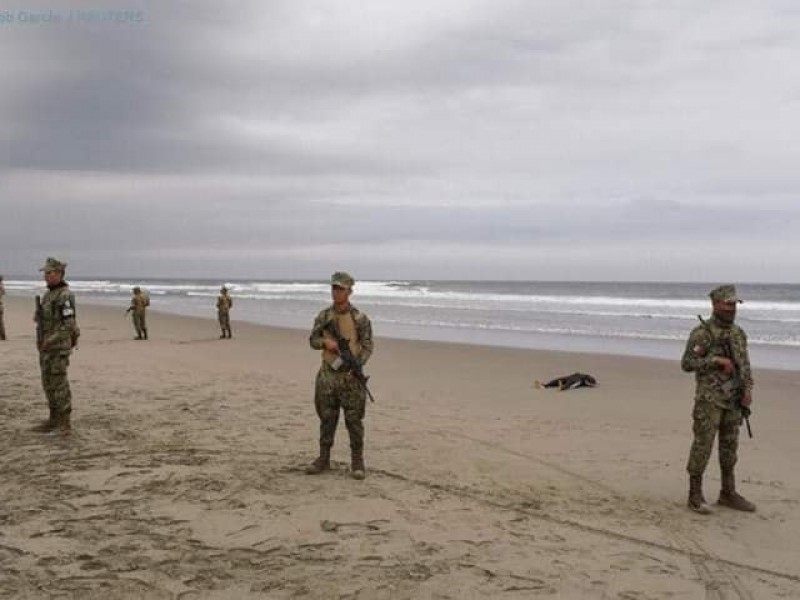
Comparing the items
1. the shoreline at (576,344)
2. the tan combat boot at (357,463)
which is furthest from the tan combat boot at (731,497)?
the shoreline at (576,344)

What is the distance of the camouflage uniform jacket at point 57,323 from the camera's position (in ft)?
28.0

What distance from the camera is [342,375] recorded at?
276 inches

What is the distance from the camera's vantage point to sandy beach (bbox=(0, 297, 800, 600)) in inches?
191

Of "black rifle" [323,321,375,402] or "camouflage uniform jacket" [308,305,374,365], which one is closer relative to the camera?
"black rifle" [323,321,375,402]

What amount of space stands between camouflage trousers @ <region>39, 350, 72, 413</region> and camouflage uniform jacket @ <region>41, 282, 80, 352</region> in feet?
0.29

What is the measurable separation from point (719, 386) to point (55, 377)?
7.30m

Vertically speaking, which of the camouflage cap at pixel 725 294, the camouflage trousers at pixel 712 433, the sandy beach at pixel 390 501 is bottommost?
the sandy beach at pixel 390 501

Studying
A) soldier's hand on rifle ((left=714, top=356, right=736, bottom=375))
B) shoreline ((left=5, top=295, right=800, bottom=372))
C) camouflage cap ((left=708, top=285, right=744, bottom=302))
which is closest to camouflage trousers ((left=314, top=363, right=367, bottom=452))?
soldier's hand on rifle ((left=714, top=356, right=736, bottom=375))

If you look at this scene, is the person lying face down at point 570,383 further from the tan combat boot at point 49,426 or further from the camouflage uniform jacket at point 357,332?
the tan combat boot at point 49,426

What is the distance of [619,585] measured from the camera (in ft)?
15.9

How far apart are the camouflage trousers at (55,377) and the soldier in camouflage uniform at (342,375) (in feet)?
11.6

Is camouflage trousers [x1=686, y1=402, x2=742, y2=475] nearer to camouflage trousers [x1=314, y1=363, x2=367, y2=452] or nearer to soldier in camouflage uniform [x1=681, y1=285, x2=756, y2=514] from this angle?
soldier in camouflage uniform [x1=681, y1=285, x2=756, y2=514]

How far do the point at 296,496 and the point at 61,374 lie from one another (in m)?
3.94

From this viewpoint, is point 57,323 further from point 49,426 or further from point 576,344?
point 576,344
